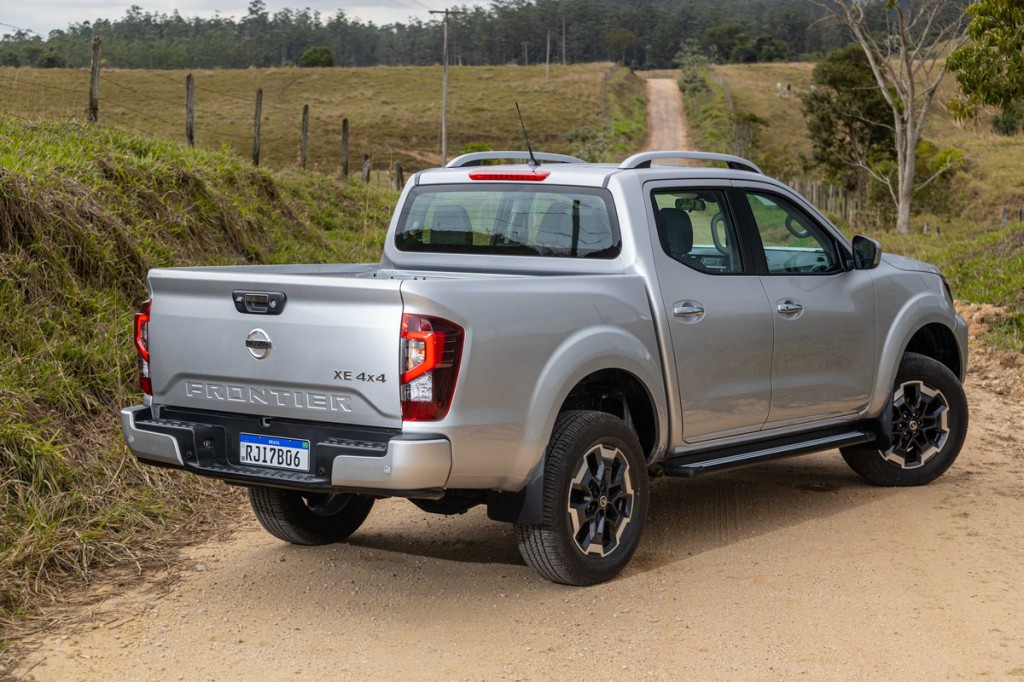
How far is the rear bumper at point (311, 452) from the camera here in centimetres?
446

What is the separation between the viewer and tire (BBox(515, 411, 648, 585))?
5.05 meters

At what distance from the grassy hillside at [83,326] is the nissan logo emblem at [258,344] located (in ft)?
4.97

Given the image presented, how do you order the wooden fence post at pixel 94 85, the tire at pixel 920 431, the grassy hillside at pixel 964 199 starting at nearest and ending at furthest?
1. the tire at pixel 920 431
2. the grassy hillside at pixel 964 199
3. the wooden fence post at pixel 94 85

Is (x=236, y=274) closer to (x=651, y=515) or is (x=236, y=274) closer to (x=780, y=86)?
(x=651, y=515)

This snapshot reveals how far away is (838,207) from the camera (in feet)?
139

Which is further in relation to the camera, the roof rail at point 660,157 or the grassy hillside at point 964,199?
the grassy hillside at point 964,199

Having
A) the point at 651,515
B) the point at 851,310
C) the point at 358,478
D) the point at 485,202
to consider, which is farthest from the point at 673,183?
Answer: the point at 358,478

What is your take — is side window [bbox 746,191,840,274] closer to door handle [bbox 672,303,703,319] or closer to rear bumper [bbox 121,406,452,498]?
door handle [bbox 672,303,703,319]

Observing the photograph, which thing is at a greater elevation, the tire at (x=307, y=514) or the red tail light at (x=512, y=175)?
the red tail light at (x=512, y=175)

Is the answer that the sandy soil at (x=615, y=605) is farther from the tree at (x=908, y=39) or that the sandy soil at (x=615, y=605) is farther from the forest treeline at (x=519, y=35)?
the forest treeline at (x=519, y=35)

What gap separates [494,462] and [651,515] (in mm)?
2141

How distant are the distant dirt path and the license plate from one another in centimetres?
4961

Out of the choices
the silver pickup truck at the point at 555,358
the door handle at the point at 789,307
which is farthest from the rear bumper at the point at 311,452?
the door handle at the point at 789,307

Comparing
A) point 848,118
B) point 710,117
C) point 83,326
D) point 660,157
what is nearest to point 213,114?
point 710,117
